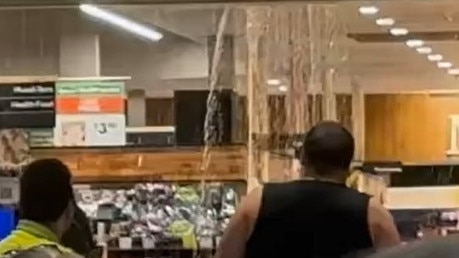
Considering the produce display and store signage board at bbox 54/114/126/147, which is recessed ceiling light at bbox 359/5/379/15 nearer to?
the produce display

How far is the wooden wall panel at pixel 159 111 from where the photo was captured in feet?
44.5

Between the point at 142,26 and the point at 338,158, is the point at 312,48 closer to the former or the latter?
the point at 338,158

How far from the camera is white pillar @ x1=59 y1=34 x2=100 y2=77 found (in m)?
12.2

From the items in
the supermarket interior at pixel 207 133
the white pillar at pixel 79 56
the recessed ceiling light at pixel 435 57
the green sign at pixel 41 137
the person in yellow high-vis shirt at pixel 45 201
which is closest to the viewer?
the person in yellow high-vis shirt at pixel 45 201

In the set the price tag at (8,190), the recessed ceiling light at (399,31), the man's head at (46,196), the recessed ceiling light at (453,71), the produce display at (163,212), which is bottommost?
the produce display at (163,212)

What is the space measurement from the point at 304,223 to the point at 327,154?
213 mm

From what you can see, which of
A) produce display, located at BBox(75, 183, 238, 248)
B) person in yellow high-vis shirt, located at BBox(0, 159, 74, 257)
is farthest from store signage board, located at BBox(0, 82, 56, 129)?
person in yellow high-vis shirt, located at BBox(0, 159, 74, 257)

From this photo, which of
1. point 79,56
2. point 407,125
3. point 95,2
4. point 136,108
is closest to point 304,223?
point 95,2

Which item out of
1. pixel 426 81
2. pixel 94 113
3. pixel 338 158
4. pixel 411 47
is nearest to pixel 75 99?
pixel 94 113

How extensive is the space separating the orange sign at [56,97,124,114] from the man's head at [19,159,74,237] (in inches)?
168

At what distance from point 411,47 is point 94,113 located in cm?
549

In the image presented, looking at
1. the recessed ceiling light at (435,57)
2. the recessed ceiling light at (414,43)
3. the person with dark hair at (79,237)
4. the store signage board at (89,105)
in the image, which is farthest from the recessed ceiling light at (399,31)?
the person with dark hair at (79,237)

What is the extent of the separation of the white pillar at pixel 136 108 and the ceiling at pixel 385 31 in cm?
124

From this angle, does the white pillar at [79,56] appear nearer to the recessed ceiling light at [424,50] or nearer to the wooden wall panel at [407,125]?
the recessed ceiling light at [424,50]
